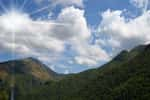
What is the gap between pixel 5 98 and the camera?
135 metres
